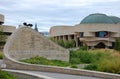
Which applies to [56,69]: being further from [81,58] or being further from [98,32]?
[98,32]

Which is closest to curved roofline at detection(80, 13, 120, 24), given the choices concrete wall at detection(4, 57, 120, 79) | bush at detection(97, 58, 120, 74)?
concrete wall at detection(4, 57, 120, 79)

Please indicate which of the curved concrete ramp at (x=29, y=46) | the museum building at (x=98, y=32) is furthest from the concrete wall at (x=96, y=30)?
the curved concrete ramp at (x=29, y=46)

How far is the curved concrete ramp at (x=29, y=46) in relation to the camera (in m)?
30.2

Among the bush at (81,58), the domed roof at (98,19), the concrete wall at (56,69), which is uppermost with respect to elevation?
the domed roof at (98,19)

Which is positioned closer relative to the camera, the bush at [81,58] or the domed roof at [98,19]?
the bush at [81,58]

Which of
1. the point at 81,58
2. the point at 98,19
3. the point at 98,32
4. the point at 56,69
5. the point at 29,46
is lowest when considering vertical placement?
the point at 81,58

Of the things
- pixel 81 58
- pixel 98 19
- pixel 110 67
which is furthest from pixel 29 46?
pixel 98 19

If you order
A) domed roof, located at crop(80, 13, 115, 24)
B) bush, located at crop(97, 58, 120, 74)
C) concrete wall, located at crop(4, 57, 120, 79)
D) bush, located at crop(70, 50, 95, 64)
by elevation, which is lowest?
bush, located at crop(70, 50, 95, 64)

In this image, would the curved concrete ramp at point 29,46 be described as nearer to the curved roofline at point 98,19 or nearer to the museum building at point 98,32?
the museum building at point 98,32

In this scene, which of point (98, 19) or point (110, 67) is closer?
point (110, 67)

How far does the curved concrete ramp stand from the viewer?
30.2m

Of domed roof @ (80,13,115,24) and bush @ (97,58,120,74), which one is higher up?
domed roof @ (80,13,115,24)

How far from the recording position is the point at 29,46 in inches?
1224

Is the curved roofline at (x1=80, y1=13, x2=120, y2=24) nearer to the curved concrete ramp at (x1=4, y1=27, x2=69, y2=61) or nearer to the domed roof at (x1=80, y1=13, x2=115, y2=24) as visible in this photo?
the domed roof at (x1=80, y1=13, x2=115, y2=24)
